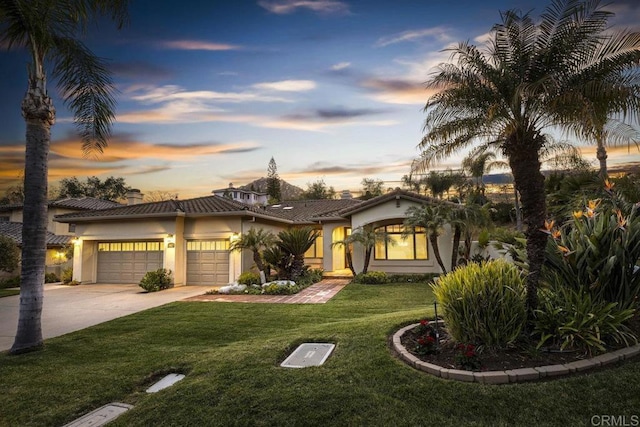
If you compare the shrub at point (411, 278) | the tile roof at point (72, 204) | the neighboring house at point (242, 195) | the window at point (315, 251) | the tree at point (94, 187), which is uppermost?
the tree at point (94, 187)

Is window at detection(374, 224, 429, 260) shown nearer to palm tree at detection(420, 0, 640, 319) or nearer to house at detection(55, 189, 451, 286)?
house at detection(55, 189, 451, 286)

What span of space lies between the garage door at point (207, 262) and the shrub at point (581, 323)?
45.1 ft

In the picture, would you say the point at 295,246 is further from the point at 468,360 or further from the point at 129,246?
the point at 468,360

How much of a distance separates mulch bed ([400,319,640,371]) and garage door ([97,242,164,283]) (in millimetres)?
15329

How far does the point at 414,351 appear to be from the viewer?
4.93 meters

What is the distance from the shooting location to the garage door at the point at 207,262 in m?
16.2

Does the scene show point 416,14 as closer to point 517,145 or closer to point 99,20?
point 517,145

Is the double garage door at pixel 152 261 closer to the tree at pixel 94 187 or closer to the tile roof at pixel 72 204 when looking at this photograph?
the tile roof at pixel 72 204

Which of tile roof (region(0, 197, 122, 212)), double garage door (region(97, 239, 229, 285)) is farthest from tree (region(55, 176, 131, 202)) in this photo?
double garage door (region(97, 239, 229, 285))

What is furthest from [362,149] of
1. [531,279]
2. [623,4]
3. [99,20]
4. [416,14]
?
[531,279]

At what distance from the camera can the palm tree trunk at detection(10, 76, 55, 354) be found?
21.7ft

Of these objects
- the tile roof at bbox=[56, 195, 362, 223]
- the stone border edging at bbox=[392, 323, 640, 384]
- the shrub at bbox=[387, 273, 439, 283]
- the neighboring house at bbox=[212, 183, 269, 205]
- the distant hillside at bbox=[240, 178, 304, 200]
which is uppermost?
the distant hillside at bbox=[240, 178, 304, 200]

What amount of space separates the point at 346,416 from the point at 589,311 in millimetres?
3677

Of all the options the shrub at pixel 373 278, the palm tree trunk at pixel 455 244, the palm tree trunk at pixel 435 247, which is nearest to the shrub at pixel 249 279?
the shrub at pixel 373 278
